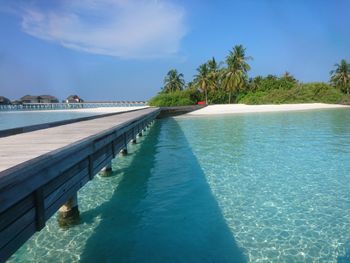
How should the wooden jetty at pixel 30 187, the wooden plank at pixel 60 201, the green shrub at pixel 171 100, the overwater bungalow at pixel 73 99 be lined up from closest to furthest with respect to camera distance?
1. the wooden jetty at pixel 30 187
2. the wooden plank at pixel 60 201
3. the green shrub at pixel 171 100
4. the overwater bungalow at pixel 73 99

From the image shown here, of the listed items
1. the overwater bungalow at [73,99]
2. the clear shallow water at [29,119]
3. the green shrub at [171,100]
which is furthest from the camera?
the overwater bungalow at [73,99]

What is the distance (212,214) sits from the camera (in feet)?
20.4

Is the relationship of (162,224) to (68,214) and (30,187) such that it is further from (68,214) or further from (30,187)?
(30,187)

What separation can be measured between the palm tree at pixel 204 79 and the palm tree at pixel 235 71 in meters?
3.58

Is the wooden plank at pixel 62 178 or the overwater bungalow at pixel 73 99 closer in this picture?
the wooden plank at pixel 62 178

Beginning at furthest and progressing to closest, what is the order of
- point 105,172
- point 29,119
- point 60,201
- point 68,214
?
1. point 29,119
2. point 105,172
3. point 68,214
4. point 60,201

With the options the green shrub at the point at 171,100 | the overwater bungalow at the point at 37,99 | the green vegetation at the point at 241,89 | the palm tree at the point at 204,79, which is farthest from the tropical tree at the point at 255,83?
the overwater bungalow at the point at 37,99

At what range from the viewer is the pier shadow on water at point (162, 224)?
4738 millimetres

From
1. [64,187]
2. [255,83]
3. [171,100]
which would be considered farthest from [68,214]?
[255,83]

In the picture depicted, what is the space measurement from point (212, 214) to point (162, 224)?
109 centimetres

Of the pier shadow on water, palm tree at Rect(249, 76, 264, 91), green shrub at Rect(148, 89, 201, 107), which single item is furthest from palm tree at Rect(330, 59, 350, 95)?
the pier shadow on water

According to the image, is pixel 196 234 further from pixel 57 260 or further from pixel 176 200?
pixel 57 260

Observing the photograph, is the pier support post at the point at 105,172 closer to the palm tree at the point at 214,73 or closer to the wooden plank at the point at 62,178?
the wooden plank at the point at 62,178

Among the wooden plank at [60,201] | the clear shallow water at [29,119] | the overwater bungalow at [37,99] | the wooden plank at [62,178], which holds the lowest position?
the clear shallow water at [29,119]
